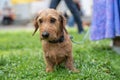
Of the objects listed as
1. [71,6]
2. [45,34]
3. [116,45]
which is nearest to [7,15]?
[71,6]

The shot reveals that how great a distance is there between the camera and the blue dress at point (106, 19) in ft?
22.7

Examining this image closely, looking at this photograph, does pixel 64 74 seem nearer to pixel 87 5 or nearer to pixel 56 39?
pixel 56 39

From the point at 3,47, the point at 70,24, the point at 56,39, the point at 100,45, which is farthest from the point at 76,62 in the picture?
the point at 70,24

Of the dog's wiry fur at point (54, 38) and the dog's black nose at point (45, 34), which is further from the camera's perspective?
the dog's wiry fur at point (54, 38)

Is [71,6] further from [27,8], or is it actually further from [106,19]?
[27,8]

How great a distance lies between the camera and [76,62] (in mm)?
6156

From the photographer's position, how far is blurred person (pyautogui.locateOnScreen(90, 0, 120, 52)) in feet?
22.7

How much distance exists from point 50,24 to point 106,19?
86.2 inches

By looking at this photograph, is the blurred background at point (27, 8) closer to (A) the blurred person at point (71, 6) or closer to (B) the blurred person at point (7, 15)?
(B) the blurred person at point (7, 15)

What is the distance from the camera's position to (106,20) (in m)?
7.09

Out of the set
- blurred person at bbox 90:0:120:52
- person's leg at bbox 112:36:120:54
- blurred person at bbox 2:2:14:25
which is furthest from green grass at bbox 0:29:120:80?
blurred person at bbox 2:2:14:25

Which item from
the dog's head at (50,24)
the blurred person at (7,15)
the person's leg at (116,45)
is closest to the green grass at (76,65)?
the person's leg at (116,45)

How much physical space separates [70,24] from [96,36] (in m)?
11.2

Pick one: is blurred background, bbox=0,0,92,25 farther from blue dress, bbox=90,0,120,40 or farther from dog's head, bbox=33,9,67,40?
dog's head, bbox=33,9,67,40
